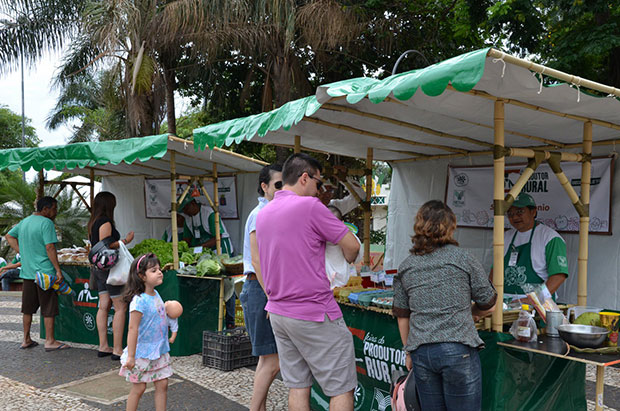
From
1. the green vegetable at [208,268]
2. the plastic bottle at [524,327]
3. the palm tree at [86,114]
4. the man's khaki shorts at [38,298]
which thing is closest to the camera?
the plastic bottle at [524,327]

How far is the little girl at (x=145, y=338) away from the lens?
12.3 ft

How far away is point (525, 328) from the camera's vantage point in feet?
10.7

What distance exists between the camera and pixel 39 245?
6.62 meters

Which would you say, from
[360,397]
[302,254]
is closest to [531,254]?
[360,397]

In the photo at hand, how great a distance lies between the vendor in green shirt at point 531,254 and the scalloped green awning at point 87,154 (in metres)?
3.68

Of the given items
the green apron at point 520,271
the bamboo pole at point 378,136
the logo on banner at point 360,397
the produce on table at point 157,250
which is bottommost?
the logo on banner at point 360,397

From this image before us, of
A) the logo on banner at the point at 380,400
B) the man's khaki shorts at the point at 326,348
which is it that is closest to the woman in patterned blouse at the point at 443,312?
the man's khaki shorts at the point at 326,348

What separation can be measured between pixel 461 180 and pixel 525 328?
312 centimetres

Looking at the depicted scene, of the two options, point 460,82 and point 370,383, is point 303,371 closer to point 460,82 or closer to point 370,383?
point 370,383

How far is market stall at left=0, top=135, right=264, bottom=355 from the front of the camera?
242 inches

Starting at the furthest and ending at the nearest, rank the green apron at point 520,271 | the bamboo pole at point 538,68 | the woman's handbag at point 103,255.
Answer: the woman's handbag at point 103,255
the green apron at point 520,271
the bamboo pole at point 538,68

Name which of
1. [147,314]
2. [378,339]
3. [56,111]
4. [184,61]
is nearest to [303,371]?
[378,339]

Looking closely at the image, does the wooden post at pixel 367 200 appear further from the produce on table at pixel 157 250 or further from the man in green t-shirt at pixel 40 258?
the man in green t-shirt at pixel 40 258

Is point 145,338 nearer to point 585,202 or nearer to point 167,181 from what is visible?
point 585,202
